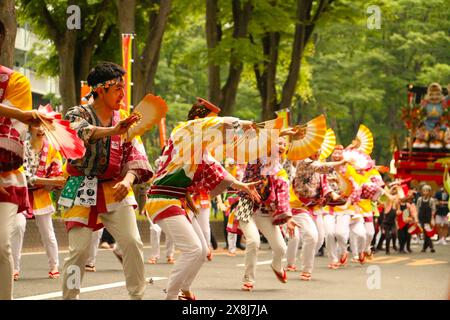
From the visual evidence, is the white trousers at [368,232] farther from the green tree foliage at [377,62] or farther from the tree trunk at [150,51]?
the green tree foliage at [377,62]

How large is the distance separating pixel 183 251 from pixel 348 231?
8.96 meters

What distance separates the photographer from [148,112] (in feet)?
25.9

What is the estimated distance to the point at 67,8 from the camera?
80.7 feet

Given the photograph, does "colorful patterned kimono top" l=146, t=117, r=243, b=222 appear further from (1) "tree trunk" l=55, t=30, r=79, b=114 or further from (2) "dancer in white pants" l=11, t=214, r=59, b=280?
(1) "tree trunk" l=55, t=30, r=79, b=114

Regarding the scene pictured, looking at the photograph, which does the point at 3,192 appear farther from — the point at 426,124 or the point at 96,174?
the point at 426,124

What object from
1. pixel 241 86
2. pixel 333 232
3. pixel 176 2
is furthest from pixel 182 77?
pixel 333 232

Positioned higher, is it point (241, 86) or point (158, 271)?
point (241, 86)

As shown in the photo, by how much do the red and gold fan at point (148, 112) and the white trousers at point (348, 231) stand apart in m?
10.0

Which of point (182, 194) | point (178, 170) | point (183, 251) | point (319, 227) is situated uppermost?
point (178, 170)

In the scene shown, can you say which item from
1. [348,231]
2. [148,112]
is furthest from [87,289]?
[348,231]

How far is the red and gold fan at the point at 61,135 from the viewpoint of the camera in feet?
22.1

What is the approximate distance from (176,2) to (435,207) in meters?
9.02
